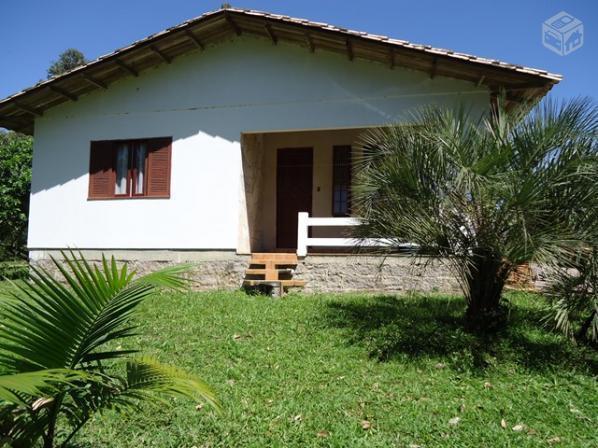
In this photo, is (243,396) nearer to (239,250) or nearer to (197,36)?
A: (239,250)

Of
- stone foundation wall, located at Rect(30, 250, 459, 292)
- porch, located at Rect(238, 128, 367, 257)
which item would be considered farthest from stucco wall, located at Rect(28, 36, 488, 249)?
porch, located at Rect(238, 128, 367, 257)

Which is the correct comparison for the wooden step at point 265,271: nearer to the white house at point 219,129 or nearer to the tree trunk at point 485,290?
the white house at point 219,129

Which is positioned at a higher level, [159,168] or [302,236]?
[159,168]

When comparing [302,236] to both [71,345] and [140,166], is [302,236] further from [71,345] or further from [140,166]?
[71,345]

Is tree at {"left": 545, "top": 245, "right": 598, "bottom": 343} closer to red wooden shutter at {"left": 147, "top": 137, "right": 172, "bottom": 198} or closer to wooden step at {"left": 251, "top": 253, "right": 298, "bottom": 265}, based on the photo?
wooden step at {"left": 251, "top": 253, "right": 298, "bottom": 265}

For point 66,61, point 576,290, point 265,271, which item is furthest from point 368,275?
point 66,61

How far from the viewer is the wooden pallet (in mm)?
9432

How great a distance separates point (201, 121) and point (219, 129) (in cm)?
45

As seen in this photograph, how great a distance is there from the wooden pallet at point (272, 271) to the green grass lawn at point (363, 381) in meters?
1.64

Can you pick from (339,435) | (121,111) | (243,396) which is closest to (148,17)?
(121,111)

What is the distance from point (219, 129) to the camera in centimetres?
1035

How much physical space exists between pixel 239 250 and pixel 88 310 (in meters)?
7.85

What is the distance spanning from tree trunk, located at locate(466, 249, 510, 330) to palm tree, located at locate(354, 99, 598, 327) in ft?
0.04

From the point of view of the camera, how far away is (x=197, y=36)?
10125 millimetres
